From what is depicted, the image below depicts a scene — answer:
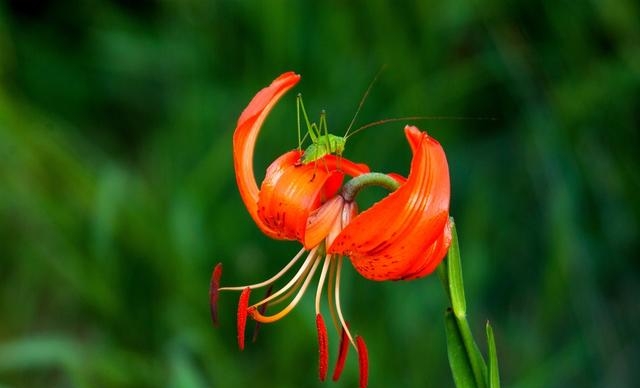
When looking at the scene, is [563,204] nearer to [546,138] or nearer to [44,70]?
[546,138]

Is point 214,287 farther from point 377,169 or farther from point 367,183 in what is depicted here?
point 377,169

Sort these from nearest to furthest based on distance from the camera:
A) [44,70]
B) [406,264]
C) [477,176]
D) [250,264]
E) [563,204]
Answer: [406,264]
[563,204]
[250,264]
[477,176]
[44,70]

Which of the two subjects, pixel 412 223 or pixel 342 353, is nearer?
pixel 412 223

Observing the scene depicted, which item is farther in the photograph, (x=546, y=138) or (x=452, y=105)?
(x=452, y=105)

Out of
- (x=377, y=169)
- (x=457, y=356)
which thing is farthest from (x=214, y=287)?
(x=377, y=169)

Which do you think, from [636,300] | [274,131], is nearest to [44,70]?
[274,131]
